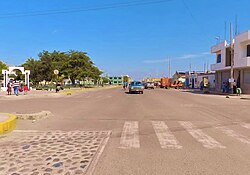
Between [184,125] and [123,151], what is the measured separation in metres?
4.66

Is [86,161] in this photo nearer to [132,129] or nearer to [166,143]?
[166,143]

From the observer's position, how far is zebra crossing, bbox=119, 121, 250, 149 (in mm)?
7172

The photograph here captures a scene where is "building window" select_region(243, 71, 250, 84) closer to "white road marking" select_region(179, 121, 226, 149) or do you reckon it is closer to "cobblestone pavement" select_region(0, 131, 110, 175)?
"white road marking" select_region(179, 121, 226, 149)

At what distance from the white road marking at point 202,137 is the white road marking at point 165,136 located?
70 cm

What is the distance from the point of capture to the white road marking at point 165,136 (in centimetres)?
718

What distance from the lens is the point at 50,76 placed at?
68250mm

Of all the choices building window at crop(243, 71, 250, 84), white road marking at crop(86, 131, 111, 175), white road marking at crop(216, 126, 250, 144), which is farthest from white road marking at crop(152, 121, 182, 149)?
building window at crop(243, 71, 250, 84)

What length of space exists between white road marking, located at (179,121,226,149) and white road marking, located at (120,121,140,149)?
1.78 metres

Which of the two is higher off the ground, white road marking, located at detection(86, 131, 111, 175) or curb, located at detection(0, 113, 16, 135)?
curb, located at detection(0, 113, 16, 135)

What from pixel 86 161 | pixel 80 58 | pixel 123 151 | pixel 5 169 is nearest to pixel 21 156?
pixel 5 169

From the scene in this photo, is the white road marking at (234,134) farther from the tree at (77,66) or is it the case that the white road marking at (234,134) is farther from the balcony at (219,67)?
the tree at (77,66)

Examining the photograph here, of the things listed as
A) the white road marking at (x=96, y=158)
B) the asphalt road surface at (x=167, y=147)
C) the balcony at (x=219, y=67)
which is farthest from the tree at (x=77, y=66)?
the white road marking at (x=96, y=158)

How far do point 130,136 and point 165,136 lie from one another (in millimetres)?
1067

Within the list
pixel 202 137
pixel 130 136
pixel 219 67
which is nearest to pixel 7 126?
pixel 130 136
